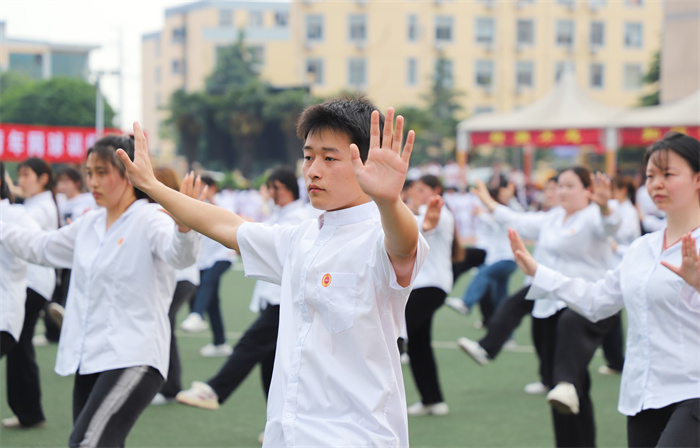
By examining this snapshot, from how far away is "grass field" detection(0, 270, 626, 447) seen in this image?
5.70 m

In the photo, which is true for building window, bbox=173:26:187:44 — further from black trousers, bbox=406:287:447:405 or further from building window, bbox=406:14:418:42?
black trousers, bbox=406:287:447:405

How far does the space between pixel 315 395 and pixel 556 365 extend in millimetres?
2489

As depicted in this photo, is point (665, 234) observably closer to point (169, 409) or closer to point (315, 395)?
point (315, 395)

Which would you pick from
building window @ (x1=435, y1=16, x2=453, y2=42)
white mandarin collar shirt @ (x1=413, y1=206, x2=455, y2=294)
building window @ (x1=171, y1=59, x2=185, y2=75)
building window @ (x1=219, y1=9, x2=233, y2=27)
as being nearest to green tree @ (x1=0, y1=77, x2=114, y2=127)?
building window @ (x1=219, y1=9, x2=233, y2=27)

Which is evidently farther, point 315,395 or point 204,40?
point 204,40

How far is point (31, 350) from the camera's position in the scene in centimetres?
583

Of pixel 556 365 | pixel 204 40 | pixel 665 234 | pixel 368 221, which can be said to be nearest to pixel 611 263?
pixel 556 365

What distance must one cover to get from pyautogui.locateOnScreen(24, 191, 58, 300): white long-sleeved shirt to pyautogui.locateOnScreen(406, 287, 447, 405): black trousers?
2.45 metres

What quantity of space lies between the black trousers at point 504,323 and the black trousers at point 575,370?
1226 millimetres

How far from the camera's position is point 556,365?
4805mm

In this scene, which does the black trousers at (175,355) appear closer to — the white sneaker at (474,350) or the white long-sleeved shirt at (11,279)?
the white long-sleeved shirt at (11,279)

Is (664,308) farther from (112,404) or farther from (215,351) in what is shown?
(215,351)

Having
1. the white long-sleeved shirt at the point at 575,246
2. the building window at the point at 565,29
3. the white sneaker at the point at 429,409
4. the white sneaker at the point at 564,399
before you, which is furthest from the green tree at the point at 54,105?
the white sneaker at the point at 564,399

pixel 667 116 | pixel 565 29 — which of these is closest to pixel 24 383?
pixel 667 116
